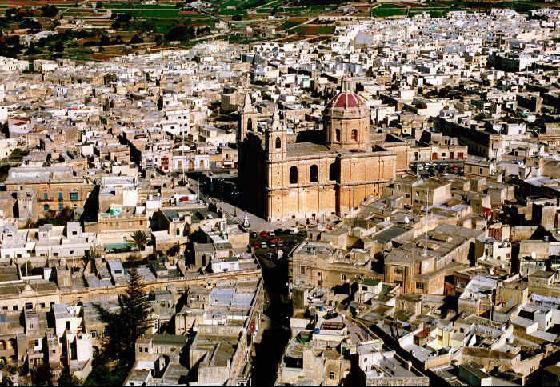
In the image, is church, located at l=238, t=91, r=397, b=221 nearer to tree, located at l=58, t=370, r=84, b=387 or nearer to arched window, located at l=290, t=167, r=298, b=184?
arched window, located at l=290, t=167, r=298, b=184

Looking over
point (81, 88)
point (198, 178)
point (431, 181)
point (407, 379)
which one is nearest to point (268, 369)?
point (407, 379)

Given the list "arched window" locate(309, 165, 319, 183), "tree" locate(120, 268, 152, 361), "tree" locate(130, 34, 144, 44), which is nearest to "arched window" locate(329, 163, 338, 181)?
"arched window" locate(309, 165, 319, 183)

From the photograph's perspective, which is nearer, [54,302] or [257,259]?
[54,302]

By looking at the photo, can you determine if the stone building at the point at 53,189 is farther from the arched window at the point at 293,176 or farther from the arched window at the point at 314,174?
the arched window at the point at 314,174

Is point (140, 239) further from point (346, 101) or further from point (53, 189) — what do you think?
point (346, 101)

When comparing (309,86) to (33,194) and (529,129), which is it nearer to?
(529,129)
